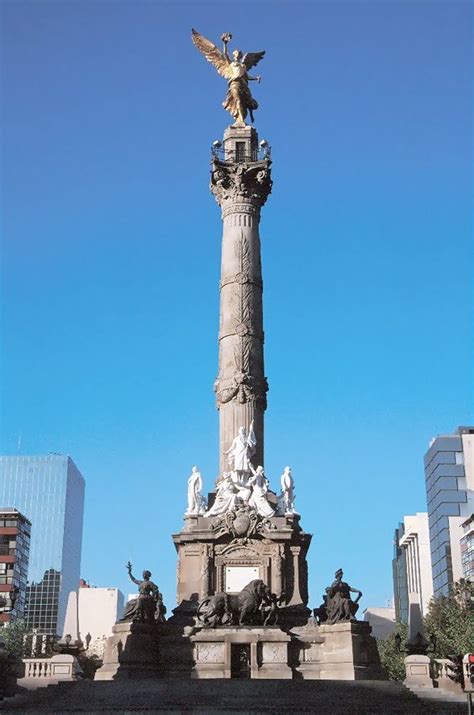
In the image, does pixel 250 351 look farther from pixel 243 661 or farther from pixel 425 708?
pixel 425 708

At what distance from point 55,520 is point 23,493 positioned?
21.0ft

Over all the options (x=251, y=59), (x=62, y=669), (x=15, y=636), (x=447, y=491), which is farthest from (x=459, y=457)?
(x=62, y=669)

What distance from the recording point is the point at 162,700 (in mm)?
24203

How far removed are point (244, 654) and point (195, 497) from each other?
24.5 feet

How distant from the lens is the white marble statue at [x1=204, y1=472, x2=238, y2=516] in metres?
33.9

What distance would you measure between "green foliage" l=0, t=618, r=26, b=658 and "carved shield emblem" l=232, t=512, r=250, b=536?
87.9 feet

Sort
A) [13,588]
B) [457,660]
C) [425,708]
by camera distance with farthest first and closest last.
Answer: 1. [13,588]
2. [457,660]
3. [425,708]

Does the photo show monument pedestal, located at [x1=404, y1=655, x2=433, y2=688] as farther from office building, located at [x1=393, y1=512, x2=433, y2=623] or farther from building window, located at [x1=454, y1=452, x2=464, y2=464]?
office building, located at [x1=393, y1=512, x2=433, y2=623]

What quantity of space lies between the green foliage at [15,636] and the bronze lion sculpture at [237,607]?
27991mm

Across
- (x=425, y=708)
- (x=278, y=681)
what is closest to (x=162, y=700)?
(x=278, y=681)

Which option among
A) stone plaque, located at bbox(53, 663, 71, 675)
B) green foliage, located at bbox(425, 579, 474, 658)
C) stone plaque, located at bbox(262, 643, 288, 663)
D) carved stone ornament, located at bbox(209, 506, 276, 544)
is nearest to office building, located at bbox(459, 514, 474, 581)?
green foliage, located at bbox(425, 579, 474, 658)

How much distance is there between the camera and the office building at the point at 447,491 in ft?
308

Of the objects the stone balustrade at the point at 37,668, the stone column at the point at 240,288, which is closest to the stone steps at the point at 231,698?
the stone balustrade at the point at 37,668

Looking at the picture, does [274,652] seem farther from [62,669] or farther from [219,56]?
[219,56]
